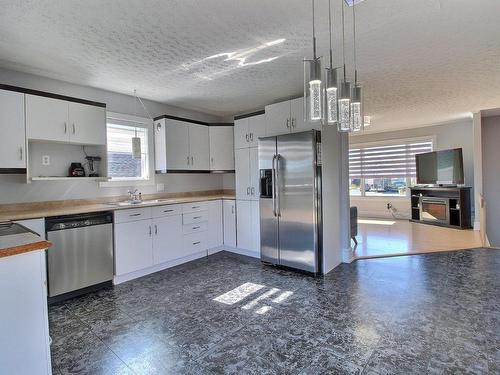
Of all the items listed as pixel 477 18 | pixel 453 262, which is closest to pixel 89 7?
pixel 477 18

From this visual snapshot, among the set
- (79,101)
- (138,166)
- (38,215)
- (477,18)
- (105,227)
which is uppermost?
(477,18)

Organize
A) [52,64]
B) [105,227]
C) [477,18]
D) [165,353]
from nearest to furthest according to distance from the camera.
Result: [165,353] < [477,18] < [52,64] < [105,227]

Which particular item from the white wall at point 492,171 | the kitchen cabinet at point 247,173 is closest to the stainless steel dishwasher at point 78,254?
the kitchen cabinet at point 247,173

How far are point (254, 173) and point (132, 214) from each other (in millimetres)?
1875

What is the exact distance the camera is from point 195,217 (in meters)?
4.15

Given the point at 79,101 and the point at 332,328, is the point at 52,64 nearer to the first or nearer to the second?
the point at 79,101

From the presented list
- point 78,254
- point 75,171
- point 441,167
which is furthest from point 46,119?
point 441,167

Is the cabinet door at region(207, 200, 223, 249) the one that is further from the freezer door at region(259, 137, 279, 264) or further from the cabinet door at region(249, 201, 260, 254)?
the freezer door at region(259, 137, 279, 264)

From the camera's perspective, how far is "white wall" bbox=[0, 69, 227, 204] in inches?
118

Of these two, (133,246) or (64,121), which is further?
(133,246)

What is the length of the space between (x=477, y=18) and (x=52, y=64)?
4107 millimetres

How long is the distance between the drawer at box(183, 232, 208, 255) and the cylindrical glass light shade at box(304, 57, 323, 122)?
2912mm

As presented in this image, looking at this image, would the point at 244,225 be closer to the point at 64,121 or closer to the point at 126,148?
the point at 126,148

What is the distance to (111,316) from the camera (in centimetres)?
253
